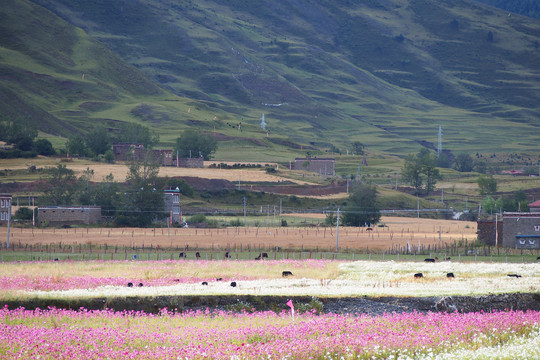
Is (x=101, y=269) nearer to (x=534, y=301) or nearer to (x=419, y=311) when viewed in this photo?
(x=419, y=311)

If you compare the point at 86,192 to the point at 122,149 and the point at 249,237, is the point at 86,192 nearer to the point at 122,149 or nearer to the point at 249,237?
the point at 249,237

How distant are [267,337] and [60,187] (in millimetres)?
96218

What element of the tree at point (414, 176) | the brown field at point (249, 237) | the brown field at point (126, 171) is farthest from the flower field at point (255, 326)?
the tree at point (414, 176)

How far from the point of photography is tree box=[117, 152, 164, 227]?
10197cm

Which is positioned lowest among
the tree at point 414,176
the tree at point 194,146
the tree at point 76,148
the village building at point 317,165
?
the tree at point 414,176

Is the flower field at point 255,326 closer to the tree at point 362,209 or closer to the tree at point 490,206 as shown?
the tree at point 362,209

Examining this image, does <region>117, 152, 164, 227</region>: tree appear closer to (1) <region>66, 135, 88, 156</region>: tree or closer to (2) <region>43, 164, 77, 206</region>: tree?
(2) <region>43, 164, 77, 206</region>: tree

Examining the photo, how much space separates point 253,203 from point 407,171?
5482 cm

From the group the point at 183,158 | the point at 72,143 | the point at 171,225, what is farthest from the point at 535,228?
the point at 72,143

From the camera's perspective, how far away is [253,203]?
126 meters

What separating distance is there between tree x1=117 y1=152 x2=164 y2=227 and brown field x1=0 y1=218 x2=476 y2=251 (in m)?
7.56

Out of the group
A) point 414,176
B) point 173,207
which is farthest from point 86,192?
point 414,176

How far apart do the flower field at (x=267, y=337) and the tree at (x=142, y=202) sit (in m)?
70.7

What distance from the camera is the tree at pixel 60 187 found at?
116m
